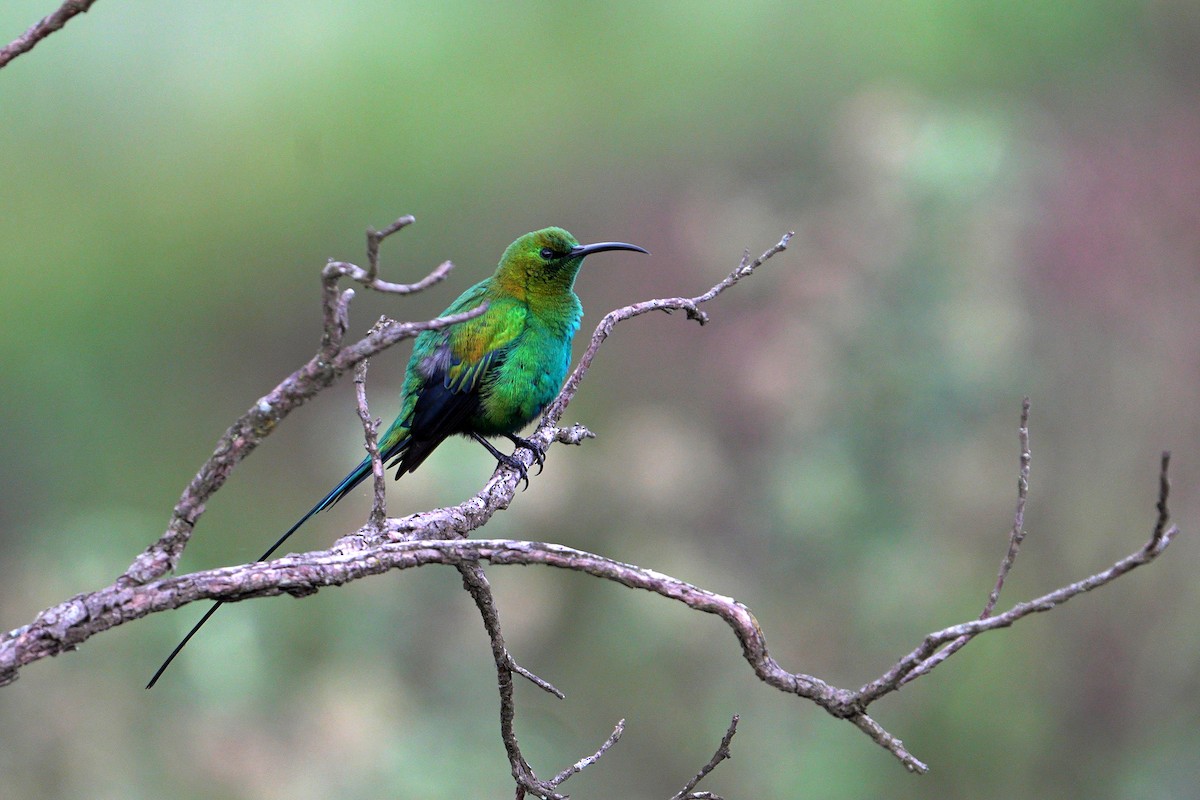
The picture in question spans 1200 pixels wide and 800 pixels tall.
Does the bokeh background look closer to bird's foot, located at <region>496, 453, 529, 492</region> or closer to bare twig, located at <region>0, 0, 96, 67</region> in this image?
bird's foot, located at <region>496, 453, 529, 492</region>

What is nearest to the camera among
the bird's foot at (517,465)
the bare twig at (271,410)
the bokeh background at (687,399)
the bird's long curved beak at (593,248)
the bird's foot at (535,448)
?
the bare twig at (271,410)

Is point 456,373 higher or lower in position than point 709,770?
higher

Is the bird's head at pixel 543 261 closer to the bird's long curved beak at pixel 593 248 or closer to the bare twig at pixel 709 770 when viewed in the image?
the bird's long curved beak at pixel 593 248

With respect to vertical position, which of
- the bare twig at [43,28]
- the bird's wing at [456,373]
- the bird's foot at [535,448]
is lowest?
the bare twig at [43,28]

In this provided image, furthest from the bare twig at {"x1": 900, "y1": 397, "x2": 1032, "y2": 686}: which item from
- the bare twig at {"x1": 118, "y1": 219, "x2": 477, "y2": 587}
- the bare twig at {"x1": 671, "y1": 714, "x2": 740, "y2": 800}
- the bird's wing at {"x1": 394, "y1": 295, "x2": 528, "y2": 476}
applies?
the bird's wing at {"x1": 394, "y1": 295, "x2": 528, "y2": 476}

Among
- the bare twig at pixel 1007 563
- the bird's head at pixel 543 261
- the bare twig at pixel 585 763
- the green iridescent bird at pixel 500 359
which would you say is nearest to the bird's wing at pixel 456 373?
the green iridescent bird at pixel 500 359

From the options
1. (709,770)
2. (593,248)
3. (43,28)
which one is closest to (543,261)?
(593,248)

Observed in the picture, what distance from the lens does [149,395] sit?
395 inches

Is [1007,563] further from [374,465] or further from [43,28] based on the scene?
[43,28]

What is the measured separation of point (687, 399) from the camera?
921cm

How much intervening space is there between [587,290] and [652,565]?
2.93 m

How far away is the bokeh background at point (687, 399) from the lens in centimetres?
670

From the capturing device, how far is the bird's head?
193 inches

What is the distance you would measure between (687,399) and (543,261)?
442 cm
